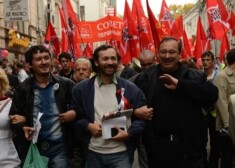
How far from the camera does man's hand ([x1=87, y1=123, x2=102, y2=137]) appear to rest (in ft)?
12.9

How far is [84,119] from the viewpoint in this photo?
405 cm

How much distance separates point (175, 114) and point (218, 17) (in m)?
10.3

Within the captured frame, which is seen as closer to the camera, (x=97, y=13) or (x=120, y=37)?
(x=120, y=37)

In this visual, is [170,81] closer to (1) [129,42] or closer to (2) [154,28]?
(2) [154,28]

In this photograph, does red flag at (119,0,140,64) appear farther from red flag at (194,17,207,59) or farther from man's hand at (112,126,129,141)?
man's hand at (112,126,129,141)

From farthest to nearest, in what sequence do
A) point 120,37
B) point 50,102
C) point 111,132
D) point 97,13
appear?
point 97,13 < point 120,37 < point 50,102 < point 111,132

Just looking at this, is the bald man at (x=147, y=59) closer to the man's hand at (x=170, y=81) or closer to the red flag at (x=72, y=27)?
the man's hand at (x=170, y=81)

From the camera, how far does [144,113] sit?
13.1 feet

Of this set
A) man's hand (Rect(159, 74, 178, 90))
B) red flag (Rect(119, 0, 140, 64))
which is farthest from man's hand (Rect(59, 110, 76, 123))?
red flag (Rect(119, 0, 140, 64))

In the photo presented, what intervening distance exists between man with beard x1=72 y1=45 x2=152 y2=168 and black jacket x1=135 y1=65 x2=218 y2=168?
0.52ft

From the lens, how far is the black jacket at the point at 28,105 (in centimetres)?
419

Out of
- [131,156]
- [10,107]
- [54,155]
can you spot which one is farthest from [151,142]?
[10,107]

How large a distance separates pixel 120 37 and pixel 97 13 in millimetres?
72213

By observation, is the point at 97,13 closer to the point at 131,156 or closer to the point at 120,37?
the point at 120,37
